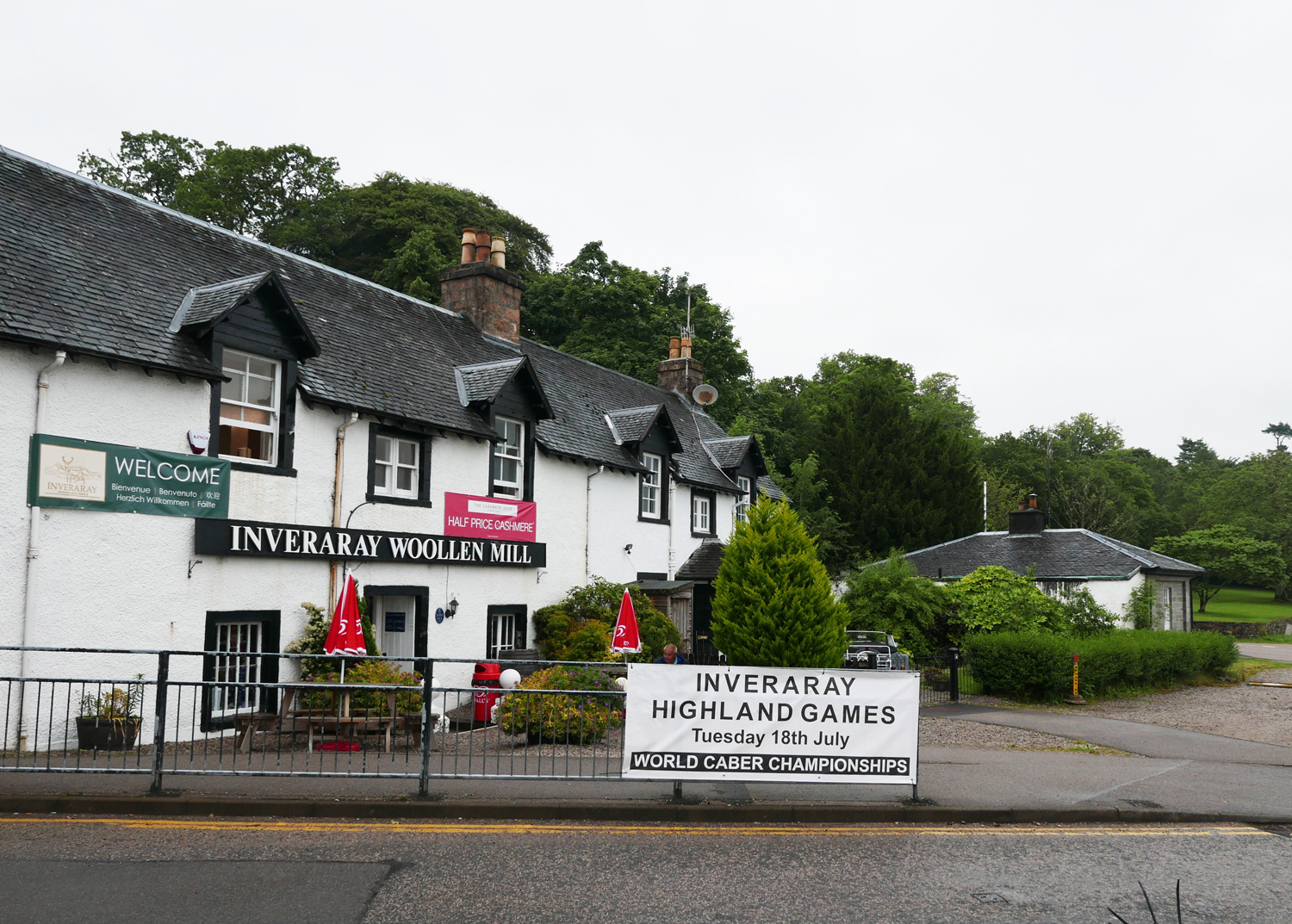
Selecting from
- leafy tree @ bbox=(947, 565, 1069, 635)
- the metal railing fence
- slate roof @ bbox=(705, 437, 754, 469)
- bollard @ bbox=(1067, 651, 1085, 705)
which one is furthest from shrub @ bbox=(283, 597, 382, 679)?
leafy tree @ bbox=(947, 565, 1069, 635)

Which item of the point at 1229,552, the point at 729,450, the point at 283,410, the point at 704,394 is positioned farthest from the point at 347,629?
the point at 1229,552

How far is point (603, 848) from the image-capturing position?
764 cm

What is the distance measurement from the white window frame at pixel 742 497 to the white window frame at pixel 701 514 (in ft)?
6.39

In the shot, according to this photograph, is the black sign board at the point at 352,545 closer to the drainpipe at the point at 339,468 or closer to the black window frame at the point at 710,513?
the drainpipe at the point at 339,468

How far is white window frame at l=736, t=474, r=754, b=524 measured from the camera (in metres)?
29.4

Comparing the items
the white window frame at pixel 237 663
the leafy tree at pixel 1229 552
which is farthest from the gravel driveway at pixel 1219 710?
the leafy tree at pixel 1229 552

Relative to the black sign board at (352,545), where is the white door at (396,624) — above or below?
below

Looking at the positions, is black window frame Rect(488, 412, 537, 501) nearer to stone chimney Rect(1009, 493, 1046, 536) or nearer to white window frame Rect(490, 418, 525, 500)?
white window frame Rect(490, 418, 525, 500)

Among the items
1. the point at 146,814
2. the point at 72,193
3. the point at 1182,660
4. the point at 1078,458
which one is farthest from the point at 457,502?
the point at 1078,458

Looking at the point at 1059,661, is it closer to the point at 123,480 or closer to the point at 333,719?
the point at 333,719

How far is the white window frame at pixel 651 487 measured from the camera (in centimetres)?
2397

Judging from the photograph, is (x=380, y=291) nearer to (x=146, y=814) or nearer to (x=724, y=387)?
(x=146, y=814)

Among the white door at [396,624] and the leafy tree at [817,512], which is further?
the leafy tree at [817,512]

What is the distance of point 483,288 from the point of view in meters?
22.8
